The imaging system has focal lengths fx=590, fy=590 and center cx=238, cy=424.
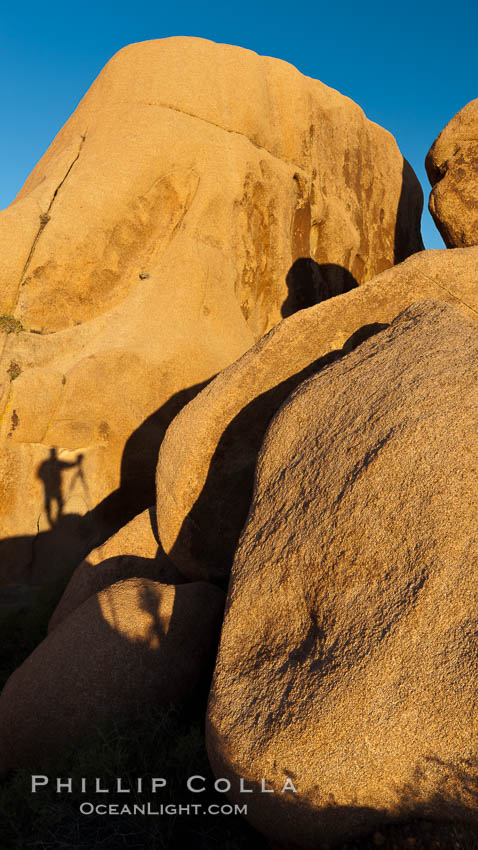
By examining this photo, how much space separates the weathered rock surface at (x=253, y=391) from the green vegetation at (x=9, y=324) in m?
4.34

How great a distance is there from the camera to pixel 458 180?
7.63 metres

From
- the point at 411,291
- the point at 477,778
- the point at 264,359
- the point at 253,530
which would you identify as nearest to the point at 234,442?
the point at 264,359

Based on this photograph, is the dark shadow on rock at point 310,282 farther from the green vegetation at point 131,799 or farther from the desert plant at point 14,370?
the green vegetation at point 131,799

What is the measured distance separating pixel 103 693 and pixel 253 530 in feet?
4.61

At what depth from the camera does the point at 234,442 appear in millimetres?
4723

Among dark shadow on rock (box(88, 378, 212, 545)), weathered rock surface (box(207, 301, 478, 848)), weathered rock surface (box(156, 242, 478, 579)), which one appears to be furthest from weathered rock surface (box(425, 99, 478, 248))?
weathered rock surface (box(207, 301, 478, 848))

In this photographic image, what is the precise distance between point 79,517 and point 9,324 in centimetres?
280

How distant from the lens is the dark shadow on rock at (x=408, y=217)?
48.9 feet

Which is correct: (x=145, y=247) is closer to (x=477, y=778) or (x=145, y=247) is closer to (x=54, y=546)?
(x=54, y=546)

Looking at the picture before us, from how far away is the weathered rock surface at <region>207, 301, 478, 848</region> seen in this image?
2316 mm

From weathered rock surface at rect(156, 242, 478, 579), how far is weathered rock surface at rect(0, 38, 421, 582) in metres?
3.34

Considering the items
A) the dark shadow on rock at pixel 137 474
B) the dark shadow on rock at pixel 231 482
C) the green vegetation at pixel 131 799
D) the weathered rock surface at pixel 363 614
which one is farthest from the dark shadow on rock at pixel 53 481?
the weathered rock surface at pixel 363 614

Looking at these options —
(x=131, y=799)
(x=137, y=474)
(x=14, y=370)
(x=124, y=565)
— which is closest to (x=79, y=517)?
(x=137, y=474)

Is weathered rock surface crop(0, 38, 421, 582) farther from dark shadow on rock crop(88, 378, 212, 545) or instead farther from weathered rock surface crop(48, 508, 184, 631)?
weathered rock surface crop(48, 508, 184, 631)
